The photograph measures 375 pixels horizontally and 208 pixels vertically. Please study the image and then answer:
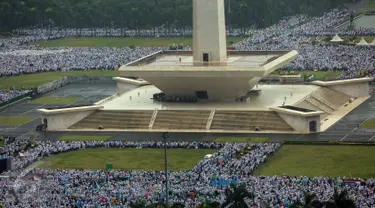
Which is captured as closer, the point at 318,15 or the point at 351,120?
the point at 351,120

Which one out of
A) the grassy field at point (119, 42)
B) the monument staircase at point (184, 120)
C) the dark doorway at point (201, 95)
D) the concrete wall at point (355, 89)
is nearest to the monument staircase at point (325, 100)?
the concrete wall at point (355, 89)

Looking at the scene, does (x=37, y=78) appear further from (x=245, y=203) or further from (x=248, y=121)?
(x=245, y=203)

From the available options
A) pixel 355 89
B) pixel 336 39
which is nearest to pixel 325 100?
pixel 355 89

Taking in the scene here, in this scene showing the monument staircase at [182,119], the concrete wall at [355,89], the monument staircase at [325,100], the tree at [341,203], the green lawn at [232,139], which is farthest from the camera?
the concrete wall at [355,89]

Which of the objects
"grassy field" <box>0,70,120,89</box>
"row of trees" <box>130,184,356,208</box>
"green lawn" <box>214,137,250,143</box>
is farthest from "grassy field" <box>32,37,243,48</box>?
"row of trees" <box>130,184,356,208</box>

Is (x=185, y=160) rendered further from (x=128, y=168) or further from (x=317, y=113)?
(x=317, y=113)

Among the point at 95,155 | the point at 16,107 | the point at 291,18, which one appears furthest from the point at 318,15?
the point at 95,155

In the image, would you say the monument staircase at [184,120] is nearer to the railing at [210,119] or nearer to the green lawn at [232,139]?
the railing at [210,119]
